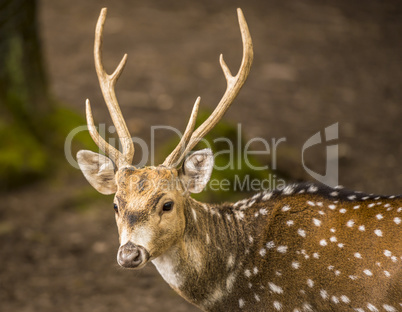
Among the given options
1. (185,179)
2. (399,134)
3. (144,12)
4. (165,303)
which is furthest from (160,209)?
(144,12)

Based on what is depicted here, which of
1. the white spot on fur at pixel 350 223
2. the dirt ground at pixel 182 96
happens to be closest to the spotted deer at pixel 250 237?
the white spot on fur at pixel 350 223

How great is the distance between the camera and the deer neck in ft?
11.2

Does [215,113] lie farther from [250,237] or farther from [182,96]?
[182,96]

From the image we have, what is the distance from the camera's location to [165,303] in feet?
16.5

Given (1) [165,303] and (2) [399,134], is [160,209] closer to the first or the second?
(1) [165,303]

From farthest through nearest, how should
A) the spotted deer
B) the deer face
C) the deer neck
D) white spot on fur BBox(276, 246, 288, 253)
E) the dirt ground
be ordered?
the dirt ground, white spot on fur BBox(276, 246, 288, 253), the deer neck, the spotted deer, the deer face

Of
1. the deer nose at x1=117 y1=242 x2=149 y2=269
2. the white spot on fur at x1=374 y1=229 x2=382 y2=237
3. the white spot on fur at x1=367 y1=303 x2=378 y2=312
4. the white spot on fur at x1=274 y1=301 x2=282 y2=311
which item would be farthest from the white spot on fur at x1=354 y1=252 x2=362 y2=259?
the deer nose at x1=117 y1=242 x2=149 y2=269

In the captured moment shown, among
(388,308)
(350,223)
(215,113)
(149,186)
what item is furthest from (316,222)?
(149,186)

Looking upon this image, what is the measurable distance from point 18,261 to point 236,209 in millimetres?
2909

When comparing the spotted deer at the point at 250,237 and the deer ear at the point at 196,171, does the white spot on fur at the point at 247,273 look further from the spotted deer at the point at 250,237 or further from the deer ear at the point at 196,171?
the deer ear at the point at 196,171

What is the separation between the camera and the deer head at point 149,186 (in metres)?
3.08

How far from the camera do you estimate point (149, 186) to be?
3.22 meters

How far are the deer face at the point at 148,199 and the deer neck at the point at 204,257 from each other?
0.39 ft

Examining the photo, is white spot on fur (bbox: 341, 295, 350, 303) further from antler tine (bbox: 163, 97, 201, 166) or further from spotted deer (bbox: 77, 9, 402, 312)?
antler tine (bbox: 163, 97, 201, 166)
